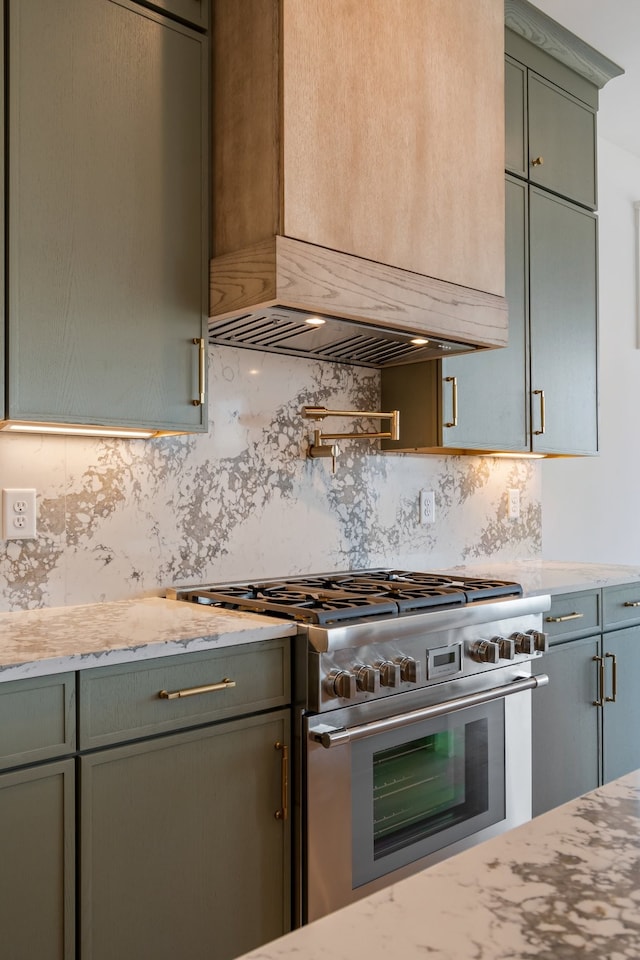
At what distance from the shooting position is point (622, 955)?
479 millimetres

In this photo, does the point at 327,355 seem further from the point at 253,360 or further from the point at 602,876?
the point at 602,876

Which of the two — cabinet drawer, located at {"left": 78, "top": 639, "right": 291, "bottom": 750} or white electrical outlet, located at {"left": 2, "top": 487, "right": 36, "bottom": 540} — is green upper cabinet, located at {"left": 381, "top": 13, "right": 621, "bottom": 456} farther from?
white electrical outlet, located at {"left": 2, "top": 487, "right": 36, "bottom": 540}

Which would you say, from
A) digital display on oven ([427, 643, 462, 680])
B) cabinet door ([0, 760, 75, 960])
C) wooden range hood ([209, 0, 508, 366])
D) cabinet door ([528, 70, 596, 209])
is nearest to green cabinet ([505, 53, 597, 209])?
cabinet door ([528, 70, 596, 209])

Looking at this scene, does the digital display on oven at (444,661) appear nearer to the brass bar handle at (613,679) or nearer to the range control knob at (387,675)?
the range control knob at (387,675)

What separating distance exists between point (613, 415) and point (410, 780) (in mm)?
2649

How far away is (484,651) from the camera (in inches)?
86.6

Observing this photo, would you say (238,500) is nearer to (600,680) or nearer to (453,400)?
(453,400)

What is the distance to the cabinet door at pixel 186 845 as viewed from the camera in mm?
1506

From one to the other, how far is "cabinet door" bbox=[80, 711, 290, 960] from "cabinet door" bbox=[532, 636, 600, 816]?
1.05 m

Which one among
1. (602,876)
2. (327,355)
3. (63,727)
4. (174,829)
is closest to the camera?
(602,876)

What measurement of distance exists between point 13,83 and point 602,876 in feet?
5.94

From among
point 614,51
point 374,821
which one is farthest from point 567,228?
point 374,821

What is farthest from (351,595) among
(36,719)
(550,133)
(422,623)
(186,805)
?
(550,133)

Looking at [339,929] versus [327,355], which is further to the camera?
[327,355]
